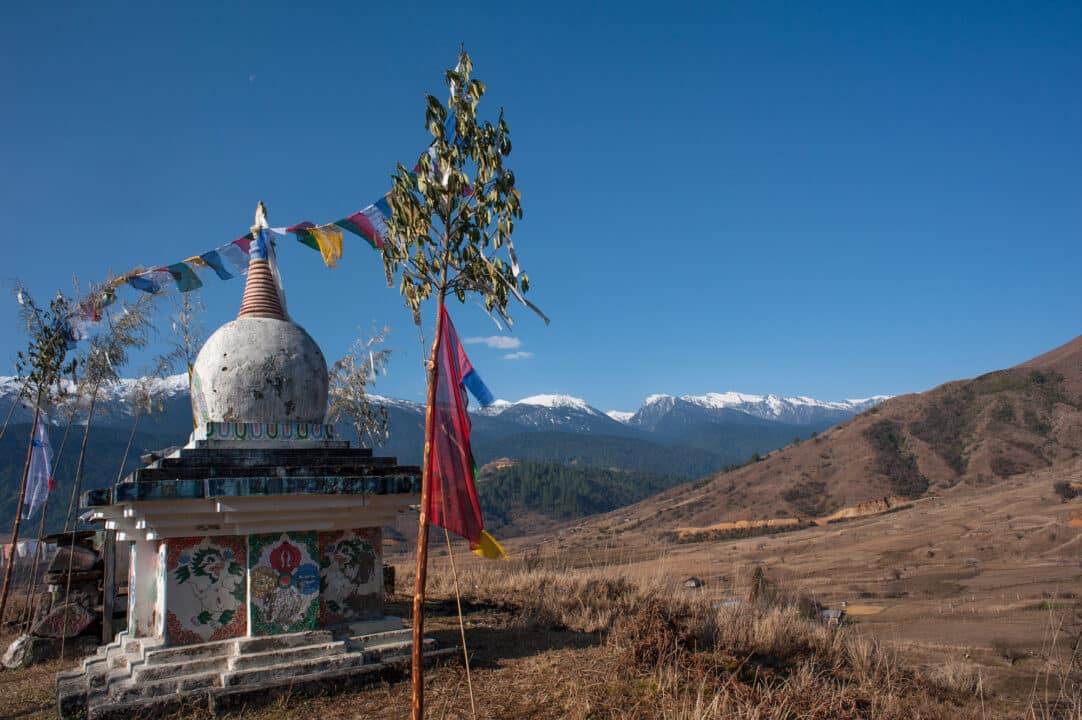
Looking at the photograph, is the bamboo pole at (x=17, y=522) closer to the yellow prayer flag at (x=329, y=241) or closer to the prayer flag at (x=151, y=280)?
the prayer flag at (x=151, y=280)

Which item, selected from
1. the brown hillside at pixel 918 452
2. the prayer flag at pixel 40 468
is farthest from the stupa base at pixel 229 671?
the brown hillside at pixel 918 452

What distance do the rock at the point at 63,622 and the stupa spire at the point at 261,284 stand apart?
562 centimetres

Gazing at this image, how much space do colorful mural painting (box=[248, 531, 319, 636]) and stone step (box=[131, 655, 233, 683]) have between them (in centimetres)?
48

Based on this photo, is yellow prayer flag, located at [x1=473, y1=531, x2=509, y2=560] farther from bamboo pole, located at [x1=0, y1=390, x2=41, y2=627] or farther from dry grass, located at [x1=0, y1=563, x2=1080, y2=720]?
bamboo pole, located at [x1=0, y1=390, x2=41, y2=627]

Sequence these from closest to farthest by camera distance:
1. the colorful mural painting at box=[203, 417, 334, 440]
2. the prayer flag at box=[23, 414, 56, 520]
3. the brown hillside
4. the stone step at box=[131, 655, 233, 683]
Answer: the stone step at box=[131, 655, 233, 683] < the colorful mural painting at box=[203, 417, 334, 440] < the prayer flag at box=[23, 414, 56, 520] < the brown hillside

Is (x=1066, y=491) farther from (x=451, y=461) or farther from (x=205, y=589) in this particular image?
(x=205, y=589)

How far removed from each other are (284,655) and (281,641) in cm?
19

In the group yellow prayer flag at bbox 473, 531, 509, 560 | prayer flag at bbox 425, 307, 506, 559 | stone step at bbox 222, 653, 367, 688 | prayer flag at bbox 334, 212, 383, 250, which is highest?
prayer flag at bbox 334, 212, 383, 250

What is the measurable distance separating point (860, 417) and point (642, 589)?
56.0m

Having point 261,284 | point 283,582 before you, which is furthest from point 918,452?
point 283,582

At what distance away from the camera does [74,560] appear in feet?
37.3

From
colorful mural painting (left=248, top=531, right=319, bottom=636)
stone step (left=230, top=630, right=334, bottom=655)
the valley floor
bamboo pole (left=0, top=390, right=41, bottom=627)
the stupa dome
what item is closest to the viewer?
the valley floor

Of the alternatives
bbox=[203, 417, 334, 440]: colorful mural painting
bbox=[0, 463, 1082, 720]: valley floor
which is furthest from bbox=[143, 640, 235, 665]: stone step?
bbox=[203, 417, 334, 440]: colorful mural painting

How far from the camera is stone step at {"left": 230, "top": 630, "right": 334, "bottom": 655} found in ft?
23.9
